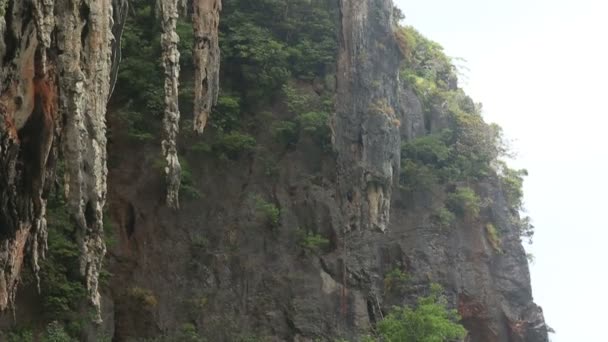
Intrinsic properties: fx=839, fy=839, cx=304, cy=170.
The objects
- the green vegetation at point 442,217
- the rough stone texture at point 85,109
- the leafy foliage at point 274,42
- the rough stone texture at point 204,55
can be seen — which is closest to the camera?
the rough stone texture at point 85,109

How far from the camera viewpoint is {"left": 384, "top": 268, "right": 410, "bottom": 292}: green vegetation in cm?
2759

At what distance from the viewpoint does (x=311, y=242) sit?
25.6 metres

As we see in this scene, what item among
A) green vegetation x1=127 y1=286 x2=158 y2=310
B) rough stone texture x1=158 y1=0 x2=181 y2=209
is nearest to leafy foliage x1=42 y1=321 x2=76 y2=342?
green vegetation x1=127 y1=286 x2=158 y2=310

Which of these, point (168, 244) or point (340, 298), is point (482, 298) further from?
point (168, 244)

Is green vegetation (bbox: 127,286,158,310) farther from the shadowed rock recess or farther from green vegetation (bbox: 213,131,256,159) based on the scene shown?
green vegetation (bbox: 213,131,256,159)

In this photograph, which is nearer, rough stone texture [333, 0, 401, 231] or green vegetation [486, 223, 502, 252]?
rough stone texture [333, 0, 401, 231]

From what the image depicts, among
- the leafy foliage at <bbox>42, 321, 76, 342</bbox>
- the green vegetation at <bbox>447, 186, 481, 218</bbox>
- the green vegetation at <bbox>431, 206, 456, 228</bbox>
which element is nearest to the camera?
the leafy foliage at <bbox>42, 321, 76, 342</bbox>

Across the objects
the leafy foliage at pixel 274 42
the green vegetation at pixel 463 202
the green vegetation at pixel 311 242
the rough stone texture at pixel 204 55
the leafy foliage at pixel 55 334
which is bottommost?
the leafy foliage at pixel 55 334

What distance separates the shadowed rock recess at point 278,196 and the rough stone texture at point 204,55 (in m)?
0.06

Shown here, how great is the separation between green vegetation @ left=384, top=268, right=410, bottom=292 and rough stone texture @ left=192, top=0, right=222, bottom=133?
8.65 m

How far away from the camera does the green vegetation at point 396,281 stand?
27.6 metres

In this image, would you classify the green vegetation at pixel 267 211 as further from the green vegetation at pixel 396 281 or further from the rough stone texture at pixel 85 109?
the rough stone texture at pixel 85 109

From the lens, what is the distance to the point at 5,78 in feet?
43.5

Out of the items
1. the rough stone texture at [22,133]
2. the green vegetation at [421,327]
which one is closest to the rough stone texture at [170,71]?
the rough stone texture at [22,133]
